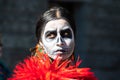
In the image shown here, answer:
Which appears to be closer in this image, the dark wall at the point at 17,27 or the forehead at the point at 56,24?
the forehead at the point at 56,24

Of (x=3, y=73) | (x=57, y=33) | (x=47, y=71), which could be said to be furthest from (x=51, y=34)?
(x=3, y=73)

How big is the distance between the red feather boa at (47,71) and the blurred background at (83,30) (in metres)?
6.35

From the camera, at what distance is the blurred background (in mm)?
10047

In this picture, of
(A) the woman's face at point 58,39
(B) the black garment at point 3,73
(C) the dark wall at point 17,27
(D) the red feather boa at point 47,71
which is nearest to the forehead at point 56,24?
(A) the woman's face at point 58,39

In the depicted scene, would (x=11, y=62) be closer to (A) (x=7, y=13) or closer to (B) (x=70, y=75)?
(A) (x=7, y=13)

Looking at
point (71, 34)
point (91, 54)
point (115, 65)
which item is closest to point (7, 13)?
→ point (91, 54)

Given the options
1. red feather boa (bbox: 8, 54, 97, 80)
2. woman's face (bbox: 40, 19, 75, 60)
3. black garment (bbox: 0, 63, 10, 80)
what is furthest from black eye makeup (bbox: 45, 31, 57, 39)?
black garment (bbox: 0, 63, 10, 80)

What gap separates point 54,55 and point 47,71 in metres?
0.17

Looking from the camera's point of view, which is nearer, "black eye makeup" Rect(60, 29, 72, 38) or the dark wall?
"black eye makeup" Rect(60, 29, 72, 38)

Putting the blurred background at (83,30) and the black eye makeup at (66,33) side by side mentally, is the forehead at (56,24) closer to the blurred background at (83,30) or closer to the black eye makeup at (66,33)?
the black eye makeup at (66,33)

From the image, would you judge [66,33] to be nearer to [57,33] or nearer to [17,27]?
[57,33]

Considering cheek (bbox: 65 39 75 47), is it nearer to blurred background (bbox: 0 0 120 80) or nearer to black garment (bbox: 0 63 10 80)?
black garment (bbox: 0 63 10 80)

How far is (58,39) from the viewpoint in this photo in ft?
11.9

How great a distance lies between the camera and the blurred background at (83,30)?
10047 mm
